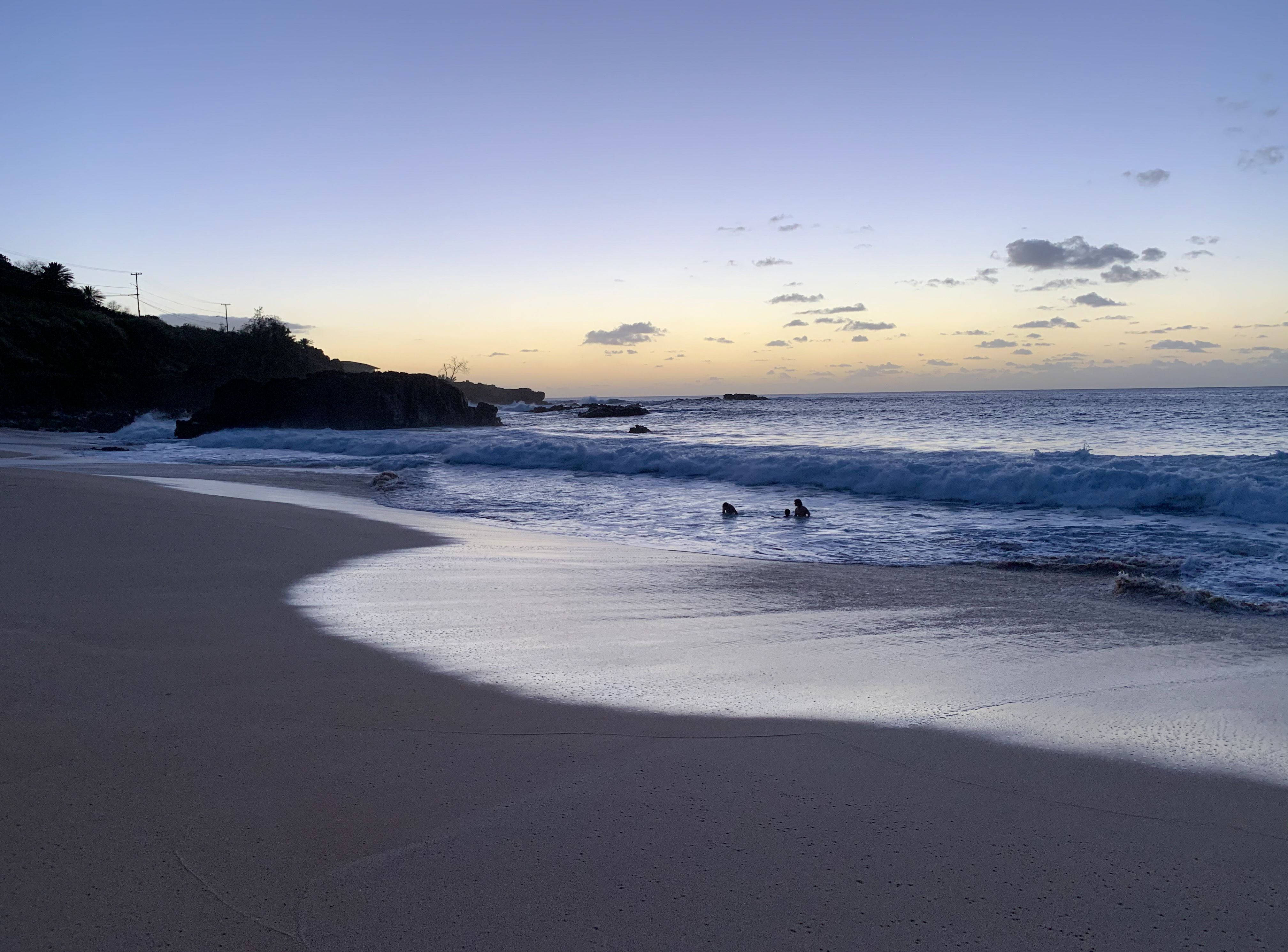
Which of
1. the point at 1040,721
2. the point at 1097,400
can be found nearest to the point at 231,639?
the point at 1040,721

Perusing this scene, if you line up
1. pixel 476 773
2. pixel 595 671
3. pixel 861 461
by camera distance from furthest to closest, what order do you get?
pixel 861 461 → pixel 595 671 → pixel 476 773

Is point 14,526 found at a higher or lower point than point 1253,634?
higher

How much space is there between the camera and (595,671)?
148 inches

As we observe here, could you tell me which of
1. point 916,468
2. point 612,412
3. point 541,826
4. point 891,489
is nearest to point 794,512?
point 891,489

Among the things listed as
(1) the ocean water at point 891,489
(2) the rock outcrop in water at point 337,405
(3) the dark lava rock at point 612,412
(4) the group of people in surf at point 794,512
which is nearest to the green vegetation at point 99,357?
(2) the rock outcrop in water at point 337,405

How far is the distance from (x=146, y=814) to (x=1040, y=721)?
10.9 feet

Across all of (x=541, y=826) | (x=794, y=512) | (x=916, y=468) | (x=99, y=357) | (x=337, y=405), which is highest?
(x=99, y=357)

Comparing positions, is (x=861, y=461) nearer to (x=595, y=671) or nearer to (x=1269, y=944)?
(x=595, y=671)

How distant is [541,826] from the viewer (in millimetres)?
2176

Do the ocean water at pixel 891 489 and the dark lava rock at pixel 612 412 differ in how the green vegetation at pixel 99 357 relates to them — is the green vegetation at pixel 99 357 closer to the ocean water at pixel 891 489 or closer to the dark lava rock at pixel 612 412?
the ocean water at pixel 891 489

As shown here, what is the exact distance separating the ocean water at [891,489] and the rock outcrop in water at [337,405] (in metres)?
4.20

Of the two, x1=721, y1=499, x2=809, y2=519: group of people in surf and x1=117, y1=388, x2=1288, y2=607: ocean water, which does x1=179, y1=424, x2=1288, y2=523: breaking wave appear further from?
x1=721, y1=499, x2=809, y2=519: group of people in surf

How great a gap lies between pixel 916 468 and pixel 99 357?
48309 millimetres

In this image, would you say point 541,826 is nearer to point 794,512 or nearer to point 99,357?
point 794,512
